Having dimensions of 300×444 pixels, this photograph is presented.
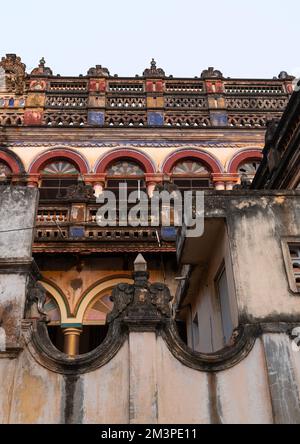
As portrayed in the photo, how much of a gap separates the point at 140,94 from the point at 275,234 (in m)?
11.5

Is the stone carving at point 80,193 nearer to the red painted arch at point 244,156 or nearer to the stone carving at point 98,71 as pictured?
the red painted arch at point 244,156

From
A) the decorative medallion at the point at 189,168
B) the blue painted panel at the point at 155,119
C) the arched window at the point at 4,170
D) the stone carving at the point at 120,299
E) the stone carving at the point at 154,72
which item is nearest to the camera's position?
the stone carving at the point at 120,299

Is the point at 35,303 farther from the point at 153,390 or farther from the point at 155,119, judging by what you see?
the point at 155,119

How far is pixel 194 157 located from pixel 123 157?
2288 millimetres

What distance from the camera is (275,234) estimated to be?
609 centimetres

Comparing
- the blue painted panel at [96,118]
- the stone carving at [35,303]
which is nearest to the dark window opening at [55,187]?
the blue painted panel at [96,118]

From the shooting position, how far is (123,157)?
587 inches

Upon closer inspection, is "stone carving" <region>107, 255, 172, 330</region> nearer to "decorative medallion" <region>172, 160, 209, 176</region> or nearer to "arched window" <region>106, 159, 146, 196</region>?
"arched window" <region>106, 159, 146, 196</region>

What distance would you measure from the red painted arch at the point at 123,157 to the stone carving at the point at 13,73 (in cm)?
425

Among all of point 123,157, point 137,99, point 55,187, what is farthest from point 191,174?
point 55,187

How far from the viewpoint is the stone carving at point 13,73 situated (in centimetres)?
1633

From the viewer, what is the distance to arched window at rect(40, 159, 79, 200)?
14.2 m

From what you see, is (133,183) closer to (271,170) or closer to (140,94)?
(140,94)
